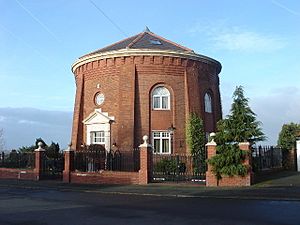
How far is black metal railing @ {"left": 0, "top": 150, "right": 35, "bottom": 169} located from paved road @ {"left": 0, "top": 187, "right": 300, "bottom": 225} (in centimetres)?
1440

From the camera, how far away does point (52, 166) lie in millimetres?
29234

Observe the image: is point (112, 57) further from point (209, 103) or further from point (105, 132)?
point (209, 103)

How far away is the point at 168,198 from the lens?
1695 centimetres

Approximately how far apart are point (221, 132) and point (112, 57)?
1476 centimetres

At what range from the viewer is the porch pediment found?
110 feet

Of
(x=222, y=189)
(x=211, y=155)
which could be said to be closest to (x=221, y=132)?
(x=211, y=155)

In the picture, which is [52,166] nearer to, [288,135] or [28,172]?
[28,172]

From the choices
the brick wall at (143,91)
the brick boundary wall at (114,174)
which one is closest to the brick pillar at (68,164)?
the brick boundary wall at (114,174)

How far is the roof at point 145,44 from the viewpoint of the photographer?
34.9 metres

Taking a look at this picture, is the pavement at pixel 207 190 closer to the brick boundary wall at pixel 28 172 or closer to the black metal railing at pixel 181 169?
the black metal railing at pixel 181 169

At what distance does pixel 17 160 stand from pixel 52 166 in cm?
443

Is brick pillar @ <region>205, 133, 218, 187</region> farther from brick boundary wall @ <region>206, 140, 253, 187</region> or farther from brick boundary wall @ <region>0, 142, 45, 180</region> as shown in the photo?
brick boundary wall @ <region>0, 142, 45, 180</region>

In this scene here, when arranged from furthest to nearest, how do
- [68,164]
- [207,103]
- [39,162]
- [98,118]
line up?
[207,103] → [98,118] → [39,162] → [68,164]

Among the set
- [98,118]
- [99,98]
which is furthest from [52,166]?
[99,98]
